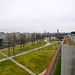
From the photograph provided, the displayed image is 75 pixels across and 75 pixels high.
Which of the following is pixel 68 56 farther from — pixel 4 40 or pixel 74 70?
pixel 4 40

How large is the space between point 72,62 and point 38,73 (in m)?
8.46

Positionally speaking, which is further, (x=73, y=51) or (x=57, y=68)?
(x=57, y=68)

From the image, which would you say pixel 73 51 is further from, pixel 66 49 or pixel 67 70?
pixel 67 70

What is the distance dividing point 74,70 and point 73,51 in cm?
136

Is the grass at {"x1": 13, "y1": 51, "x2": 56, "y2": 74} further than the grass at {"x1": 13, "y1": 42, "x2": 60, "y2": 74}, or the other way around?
the grass at {"x1": 13, "y1": 42, "x2": 60, "y2": 74}

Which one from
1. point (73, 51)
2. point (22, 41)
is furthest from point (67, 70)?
point (22, 41)

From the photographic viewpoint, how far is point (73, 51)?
5051 millimetres

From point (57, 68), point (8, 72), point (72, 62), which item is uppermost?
point (72, 62)

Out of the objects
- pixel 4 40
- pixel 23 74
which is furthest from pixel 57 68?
pixel 4 40

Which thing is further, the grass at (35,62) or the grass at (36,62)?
the grass at (36,62)

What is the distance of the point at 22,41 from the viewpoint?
31734mm

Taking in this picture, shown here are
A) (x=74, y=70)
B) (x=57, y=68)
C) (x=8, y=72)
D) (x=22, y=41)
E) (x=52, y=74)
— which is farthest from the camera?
(x=22, y=41)

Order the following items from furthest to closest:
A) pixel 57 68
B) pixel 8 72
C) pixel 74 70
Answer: pixel 8 72
pixel 57 68
pixel 74 70

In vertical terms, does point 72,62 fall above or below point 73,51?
below
